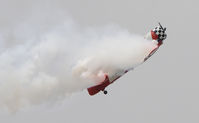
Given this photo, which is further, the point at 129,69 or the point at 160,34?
the point at 160,34

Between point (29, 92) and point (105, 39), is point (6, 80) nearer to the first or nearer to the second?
point (29, 92)

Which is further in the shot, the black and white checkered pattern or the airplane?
the black and white checkered pattern

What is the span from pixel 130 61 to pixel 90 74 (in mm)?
3742

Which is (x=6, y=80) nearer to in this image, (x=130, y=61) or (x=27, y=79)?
(x=27, y=79)

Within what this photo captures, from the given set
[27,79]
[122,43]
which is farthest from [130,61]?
[27,79]

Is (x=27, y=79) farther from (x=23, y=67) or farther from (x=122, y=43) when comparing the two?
(x=122, y=43)

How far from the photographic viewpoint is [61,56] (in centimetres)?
11506

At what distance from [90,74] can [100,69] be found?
1.04 m

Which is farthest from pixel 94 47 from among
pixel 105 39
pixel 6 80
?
pixel 6 80

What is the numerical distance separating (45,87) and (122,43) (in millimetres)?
7839

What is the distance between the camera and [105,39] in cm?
11575

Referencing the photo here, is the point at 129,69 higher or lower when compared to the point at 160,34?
lower

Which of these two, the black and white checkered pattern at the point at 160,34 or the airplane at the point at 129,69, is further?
the black and white checkered pattern at the point at 160,34

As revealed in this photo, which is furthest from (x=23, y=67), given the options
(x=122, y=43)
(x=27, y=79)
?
(x=122, y=43)
